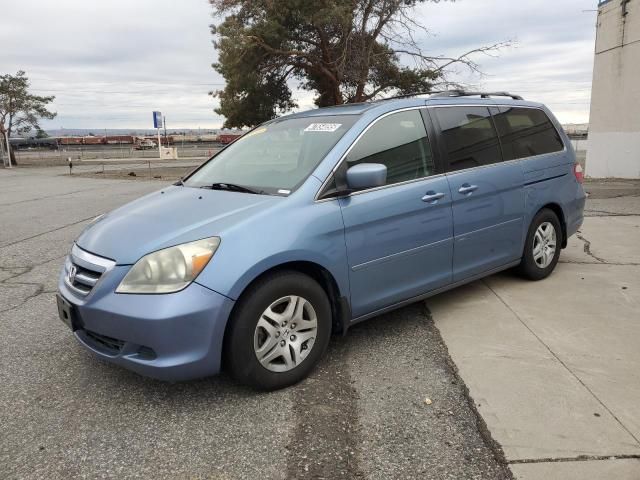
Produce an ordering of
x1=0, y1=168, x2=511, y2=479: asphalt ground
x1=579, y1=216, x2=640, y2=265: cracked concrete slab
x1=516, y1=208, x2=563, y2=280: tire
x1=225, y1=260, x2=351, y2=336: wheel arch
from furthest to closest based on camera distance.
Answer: x1=579, y1=216, x2=640, y2=265: cracked concrete slab < x1=516, y1=208, x2=563, y2=280: tire < x1=225, y1=260, x2=351, y2=336: wheel arch < x1=0, y1=168, x2=511, y2=479: asphalt ground

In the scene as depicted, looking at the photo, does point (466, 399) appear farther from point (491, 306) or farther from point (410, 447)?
point (491, 306)

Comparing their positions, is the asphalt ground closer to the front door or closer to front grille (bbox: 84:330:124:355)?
front grille (bbox: 84:330:124:355)

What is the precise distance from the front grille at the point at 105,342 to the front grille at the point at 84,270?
0.25 m

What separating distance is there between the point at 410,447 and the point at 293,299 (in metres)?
1.05

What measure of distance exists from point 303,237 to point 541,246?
297cm

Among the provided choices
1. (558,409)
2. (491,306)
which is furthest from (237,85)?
(558,409)

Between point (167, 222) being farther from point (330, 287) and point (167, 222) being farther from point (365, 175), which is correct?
point (365, 175)

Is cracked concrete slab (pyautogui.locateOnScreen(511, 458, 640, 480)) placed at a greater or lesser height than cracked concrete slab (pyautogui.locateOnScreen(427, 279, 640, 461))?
lesser

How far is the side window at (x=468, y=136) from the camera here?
4.23m

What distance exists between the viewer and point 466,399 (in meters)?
3.08

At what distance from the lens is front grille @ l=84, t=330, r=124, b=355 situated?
2980 mm

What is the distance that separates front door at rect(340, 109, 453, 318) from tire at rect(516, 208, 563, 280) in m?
1.29

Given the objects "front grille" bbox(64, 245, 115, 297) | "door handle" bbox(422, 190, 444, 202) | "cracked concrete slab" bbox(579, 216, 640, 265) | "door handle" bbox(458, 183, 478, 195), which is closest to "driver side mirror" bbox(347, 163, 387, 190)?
"door handle" bbox(422, 190, 444, 202)

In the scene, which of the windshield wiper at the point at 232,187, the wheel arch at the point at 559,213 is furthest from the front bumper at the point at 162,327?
the wheel arch at the point at 559,213
